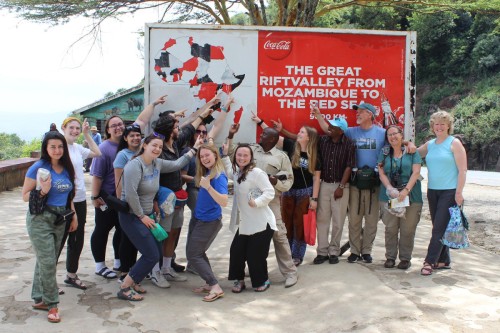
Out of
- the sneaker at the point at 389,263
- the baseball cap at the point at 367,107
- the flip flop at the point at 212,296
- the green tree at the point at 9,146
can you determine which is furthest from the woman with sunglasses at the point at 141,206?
the green tree at the point at 9,146

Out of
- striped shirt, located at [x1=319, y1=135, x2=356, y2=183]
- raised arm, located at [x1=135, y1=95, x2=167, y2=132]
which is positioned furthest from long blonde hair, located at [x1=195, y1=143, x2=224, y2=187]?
striped shirt, located at [x1=319, y1=135, x2=356, y2=183]

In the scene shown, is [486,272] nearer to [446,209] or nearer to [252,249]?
[446,209]

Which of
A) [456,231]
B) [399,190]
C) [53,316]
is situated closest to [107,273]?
[53,316]

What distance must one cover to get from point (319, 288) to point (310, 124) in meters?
1.78

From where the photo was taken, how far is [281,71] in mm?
5664

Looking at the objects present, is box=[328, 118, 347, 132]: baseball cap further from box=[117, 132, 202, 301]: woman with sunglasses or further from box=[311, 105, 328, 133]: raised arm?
box=[117, 132, 202, 301]: woman with sunglasses

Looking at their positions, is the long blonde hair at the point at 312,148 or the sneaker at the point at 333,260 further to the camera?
the sneaker at the point at 333,260

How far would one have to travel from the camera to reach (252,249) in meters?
5.10

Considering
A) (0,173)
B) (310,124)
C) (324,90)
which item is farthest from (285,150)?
(0,173)

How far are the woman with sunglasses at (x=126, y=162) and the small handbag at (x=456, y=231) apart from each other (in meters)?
3.14

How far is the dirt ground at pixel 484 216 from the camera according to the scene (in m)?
8.14

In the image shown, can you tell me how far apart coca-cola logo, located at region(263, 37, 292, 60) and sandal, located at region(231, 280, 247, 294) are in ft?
7.81

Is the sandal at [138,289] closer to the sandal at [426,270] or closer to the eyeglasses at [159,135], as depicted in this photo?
the eyeglasses at [159,135]

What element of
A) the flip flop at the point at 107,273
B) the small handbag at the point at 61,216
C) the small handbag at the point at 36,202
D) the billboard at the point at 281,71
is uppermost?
the billboard at the point at 281,71
